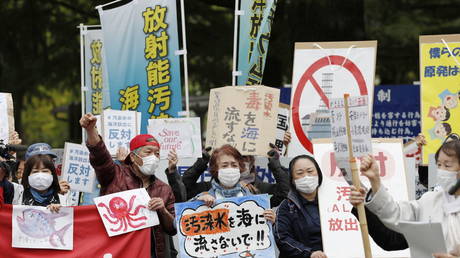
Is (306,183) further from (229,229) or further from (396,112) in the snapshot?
(396,112)

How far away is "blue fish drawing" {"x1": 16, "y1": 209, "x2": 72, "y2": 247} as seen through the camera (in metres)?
7.91

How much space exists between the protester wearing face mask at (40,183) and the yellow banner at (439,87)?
3.62 metres

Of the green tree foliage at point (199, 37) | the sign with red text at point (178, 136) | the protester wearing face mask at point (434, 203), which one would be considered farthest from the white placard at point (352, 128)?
the green tree foliage at point (199, 37)

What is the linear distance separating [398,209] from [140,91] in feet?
17.3

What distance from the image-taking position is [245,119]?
9062 millimetres

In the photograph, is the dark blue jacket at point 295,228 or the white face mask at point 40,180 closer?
the dark blue jacket at point 295,228

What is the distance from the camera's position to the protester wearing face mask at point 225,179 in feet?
25.6

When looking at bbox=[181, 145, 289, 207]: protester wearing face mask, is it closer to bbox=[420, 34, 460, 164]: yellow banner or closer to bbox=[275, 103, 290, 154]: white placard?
bbox=[275, 103, 290, 154]: white placard

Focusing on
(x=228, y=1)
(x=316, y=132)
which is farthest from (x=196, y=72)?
(x=316, y=132)

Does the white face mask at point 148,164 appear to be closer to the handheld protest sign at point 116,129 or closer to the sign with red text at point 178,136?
the sign with red text at point 178,136

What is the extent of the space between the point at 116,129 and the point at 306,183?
2.64 m

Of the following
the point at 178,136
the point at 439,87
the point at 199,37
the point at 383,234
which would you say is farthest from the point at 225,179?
the point at 199,37

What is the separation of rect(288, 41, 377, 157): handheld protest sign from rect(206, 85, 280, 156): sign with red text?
0.67 metres

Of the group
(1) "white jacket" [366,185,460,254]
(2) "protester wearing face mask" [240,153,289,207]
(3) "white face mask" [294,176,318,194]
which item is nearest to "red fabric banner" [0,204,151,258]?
(2) "protester wearing face mask" [240,153,289,207]
